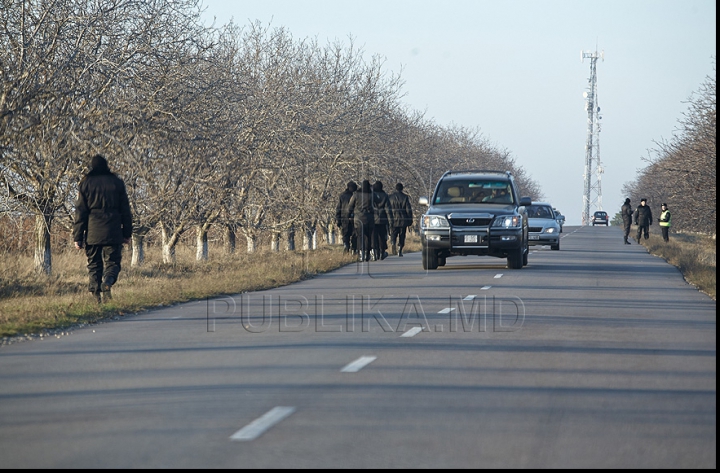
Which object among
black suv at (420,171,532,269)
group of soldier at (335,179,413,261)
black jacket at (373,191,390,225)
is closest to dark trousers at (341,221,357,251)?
group of soldier at (335,179,413,261)

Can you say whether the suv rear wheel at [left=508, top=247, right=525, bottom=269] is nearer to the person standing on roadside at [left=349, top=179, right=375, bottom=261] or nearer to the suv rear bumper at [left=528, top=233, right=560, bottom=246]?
the person standing on roadside at [left=349, top=179, right=375, bottom=261]

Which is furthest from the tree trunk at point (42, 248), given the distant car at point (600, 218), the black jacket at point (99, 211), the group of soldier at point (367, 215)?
the distant car at point (600, 218)

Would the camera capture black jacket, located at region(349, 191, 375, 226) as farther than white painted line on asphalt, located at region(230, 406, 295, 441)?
Yes

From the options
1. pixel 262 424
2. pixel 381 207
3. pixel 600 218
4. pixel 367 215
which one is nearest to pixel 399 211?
pixel 381 207

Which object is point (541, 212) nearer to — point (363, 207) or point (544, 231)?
point (544, 231)

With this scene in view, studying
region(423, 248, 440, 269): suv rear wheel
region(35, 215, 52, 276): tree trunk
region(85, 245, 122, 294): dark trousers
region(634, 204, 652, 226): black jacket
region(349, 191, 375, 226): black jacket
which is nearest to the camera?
region(85, 245, 122, 294): dark trousers

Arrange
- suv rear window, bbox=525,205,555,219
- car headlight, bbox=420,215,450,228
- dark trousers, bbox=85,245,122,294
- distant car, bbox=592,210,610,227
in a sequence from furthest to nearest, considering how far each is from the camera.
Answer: distant car, bbox=592,210,610,227
suv rear window, bbox=525,205,555,219
car headlight, bbox=420,215,450,228
dark trousers, bbox=85,245,122,294

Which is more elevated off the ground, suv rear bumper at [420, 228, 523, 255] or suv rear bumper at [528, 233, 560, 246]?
suv rear bumper at [420, 228, 523, 255]

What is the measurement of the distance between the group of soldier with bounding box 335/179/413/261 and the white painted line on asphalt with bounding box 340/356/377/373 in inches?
714

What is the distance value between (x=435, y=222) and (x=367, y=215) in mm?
3728

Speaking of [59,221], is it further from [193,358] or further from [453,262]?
[193,358]

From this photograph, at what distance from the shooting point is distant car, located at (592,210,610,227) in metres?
123

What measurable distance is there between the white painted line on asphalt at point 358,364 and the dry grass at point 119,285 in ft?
15.5

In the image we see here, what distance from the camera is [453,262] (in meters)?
30.1
